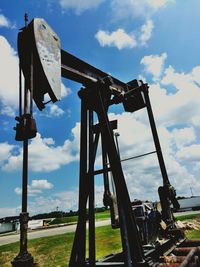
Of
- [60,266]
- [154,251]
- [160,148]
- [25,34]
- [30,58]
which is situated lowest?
[60,266]

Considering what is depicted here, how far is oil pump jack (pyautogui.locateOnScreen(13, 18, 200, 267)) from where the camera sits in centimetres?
346

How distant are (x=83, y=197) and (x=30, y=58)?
8.08 ft

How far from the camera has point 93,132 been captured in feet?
16.5

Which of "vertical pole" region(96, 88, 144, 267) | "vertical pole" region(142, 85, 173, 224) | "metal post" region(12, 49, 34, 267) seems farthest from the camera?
"vertical pole" region(142, 85, 173, 224)

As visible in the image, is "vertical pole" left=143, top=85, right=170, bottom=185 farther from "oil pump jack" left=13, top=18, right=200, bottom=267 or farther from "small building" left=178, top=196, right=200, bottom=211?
"small building" left=178, top=196, right=200, bottom=211

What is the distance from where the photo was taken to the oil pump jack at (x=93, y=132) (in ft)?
11.3

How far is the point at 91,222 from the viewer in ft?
14.7

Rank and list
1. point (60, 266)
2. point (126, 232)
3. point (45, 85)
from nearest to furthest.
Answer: point (45, 85)
point (126, 232)
point (60, 266)

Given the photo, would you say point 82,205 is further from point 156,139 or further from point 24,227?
point 156,139

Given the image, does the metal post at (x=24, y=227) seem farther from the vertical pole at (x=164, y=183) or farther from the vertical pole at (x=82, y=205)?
the vertical pole at (x=164, y=183)

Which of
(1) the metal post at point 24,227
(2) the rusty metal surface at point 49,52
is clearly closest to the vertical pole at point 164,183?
(2) the rusty metal surface at point 49,52

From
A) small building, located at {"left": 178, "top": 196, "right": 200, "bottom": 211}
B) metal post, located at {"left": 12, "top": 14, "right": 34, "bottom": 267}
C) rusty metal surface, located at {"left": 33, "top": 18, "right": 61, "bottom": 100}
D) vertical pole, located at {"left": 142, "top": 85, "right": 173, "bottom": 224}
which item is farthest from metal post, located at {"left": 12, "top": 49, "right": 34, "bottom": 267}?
small building, located at {"left": 178, "top": 196, "right": 200, "bottom": 211}

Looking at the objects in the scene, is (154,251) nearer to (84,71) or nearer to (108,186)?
(108,186)

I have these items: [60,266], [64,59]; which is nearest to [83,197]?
[64,59]
